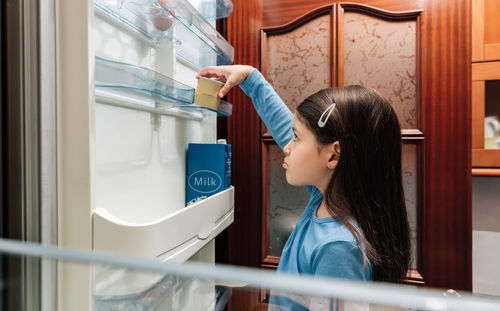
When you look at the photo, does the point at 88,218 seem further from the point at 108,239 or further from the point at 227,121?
the point at 227,121

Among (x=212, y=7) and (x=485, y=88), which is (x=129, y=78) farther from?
(x=485, y=88)

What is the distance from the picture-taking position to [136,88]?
1.62 ft

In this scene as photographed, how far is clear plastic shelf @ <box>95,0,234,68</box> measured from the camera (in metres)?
0.54

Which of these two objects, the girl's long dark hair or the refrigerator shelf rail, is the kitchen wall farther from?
the refrigerator shelf rail

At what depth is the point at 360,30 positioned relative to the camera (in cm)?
117

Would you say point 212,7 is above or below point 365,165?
above

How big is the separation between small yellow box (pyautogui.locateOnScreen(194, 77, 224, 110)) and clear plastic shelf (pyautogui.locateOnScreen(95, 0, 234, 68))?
11cm

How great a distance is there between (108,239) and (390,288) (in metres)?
0.40

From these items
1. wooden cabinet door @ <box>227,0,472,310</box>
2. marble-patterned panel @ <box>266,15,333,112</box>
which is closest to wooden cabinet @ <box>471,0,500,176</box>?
wooden cabinet door @ <box>227,0,472,310</box>

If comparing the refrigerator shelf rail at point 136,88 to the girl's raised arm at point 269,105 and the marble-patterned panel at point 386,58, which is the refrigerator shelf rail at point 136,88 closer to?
the girl's raised arm at point 269,105

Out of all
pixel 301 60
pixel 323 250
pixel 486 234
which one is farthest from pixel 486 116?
pixel 323 250

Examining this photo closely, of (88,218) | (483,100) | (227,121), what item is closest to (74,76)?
(88,218)

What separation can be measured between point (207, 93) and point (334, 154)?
12.9 inches

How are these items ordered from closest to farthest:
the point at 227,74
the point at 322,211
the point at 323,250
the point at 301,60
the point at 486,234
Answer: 1. the point at 323,250
2. the point at 322,211
3. the point at 227,74
4. the point at 301,60
5. the point at 486,234
